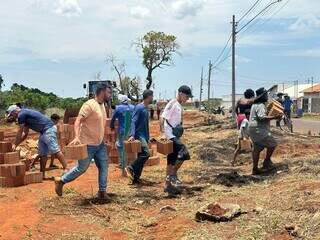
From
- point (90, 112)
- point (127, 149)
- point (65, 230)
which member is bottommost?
point (65, 230)

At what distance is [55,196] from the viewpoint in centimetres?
950

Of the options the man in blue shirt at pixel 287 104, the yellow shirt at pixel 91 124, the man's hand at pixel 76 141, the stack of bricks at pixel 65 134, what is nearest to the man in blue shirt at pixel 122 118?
the yellow shirt at pixel 91 124

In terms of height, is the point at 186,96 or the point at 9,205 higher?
the point at 186,96

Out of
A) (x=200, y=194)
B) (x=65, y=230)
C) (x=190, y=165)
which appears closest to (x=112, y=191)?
(x=200, y=194)

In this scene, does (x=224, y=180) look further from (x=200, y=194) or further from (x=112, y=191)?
(x=112, y=191)

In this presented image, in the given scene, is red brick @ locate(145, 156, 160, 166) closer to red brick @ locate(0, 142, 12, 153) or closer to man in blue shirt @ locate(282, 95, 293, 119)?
red brick @ locate(0, 142, 12, 153)

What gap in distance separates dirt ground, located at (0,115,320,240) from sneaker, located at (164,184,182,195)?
0.34 ft

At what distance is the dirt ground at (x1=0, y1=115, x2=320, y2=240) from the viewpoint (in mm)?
6691

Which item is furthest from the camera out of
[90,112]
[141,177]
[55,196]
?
[141,177]

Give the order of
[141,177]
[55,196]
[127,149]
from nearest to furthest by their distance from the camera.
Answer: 1. [55,196]
2. [127,149]
3. [141,177]

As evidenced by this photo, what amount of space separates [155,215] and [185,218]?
693 millimetres

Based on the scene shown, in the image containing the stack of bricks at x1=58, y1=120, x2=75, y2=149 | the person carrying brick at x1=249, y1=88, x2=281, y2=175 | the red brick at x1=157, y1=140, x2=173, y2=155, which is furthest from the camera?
the stack of bricks at x1=58, y1=120, x2=75, y2=149

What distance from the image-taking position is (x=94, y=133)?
8.88 meters

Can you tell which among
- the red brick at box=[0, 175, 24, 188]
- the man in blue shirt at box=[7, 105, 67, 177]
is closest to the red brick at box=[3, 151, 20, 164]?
the man in blue shirt at box=[7, 105, 67, 177]
